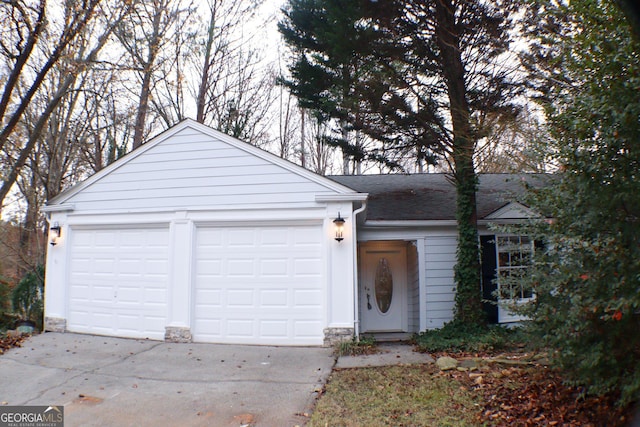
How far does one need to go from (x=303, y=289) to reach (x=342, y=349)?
1282mm

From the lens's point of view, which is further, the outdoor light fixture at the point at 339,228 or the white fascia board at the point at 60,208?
the white fascia board at the point at 60,208

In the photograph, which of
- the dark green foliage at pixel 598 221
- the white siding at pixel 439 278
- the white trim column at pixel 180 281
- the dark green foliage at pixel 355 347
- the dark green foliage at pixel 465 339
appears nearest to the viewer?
the dark green foliage at pixel 598 221

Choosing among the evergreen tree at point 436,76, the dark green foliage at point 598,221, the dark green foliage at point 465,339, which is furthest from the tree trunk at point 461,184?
the dark green foliage at point 598,221

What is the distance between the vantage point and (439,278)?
8.94 metres

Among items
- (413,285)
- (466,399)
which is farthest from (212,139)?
(466,399)

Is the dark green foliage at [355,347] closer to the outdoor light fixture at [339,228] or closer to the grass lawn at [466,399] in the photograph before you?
the grass lawn at [466,399]

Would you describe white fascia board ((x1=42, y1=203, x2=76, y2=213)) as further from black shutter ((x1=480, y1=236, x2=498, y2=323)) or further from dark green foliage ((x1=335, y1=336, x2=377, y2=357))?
black shutter ((x1=480, y1=236, x2=498, y2=323))

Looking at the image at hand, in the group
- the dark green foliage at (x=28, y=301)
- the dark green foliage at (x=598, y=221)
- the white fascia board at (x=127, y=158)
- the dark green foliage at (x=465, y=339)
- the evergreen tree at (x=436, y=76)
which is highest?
the evergreen tree at (x=436, y=76)

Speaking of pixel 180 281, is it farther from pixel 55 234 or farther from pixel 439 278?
pixel 439 278

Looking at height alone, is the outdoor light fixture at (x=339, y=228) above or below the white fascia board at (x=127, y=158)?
below

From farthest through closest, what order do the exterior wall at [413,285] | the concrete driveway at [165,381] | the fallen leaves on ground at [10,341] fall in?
the exterior wall at [413,285]
the fallen leaves on ground at [10,341]
the concrete driveway at [165,381]

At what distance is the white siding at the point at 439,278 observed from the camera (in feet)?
29.0

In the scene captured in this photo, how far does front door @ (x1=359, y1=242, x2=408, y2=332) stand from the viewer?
32.1 feet

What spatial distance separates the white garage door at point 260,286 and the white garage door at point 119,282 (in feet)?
2.73
